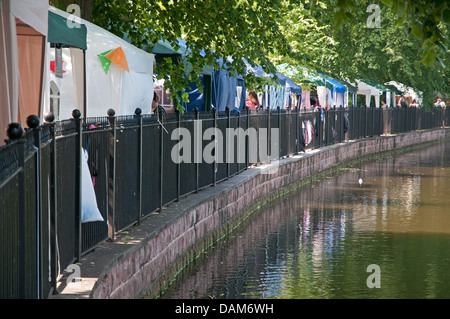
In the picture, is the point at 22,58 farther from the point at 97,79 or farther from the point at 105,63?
the point at 97,79

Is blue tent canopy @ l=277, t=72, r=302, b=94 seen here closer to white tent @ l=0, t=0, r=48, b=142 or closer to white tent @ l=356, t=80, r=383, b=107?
white tent @ l=356, t=80, r=383, b=107

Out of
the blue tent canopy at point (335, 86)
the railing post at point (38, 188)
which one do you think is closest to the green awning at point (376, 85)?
the blue tent canopy at point (335, 86)

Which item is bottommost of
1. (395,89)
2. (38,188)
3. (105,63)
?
(38,188)

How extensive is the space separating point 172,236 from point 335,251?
8.61ft

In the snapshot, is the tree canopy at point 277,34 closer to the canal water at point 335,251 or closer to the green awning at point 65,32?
the canal water at point 335,251

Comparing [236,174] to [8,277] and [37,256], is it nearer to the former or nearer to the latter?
[37,256]

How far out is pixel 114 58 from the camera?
1209 cm

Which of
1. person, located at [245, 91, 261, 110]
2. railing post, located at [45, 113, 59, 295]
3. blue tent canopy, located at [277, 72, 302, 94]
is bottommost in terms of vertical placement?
railing post, located at [45, 113, 59, 295]

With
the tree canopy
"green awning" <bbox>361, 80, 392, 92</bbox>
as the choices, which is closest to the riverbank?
the tree canopy

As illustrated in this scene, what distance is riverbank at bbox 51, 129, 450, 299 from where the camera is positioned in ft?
22.5

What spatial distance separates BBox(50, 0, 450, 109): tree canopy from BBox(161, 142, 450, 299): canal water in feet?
8.14

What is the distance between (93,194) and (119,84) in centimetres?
519

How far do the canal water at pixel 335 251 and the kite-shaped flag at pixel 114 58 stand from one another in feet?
9.76

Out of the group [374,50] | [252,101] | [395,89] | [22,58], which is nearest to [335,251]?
[22,58]
